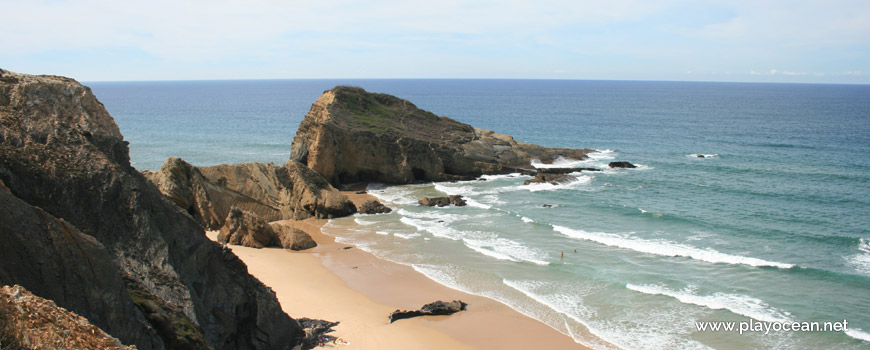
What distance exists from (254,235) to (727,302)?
19.6 metres

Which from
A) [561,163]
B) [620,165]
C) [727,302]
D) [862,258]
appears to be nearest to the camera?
[727,302]

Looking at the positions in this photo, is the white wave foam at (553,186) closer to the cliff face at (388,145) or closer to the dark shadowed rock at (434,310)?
the cliff face at (388,145)

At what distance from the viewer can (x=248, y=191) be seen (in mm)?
31484

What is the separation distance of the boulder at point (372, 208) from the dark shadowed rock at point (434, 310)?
50.4ft

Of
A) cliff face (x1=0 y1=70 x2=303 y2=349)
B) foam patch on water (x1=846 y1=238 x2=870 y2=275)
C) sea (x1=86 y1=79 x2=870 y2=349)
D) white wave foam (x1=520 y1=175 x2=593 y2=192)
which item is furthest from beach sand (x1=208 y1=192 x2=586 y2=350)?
white wave foam (x1=520 y1=175 x2=593 y2=192)

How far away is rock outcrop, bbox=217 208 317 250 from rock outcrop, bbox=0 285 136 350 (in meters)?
20.4

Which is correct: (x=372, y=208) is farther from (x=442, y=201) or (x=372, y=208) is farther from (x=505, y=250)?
(x=505, y=250)

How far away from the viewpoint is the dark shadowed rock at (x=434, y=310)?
18844mm

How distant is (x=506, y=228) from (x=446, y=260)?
21.3 ft

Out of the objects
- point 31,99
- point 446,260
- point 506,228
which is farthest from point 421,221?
point 31,99

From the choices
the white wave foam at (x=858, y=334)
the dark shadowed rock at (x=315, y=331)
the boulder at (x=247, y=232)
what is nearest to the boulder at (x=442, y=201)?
the boulder at (x=247, y=232)

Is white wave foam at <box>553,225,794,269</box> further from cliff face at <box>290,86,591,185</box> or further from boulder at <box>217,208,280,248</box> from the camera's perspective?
cliff face at <box>290,86,591,185</box>

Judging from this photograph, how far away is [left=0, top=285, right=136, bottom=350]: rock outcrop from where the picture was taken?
5848mm

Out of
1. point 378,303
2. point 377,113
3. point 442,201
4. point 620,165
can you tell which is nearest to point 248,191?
point 442,201
